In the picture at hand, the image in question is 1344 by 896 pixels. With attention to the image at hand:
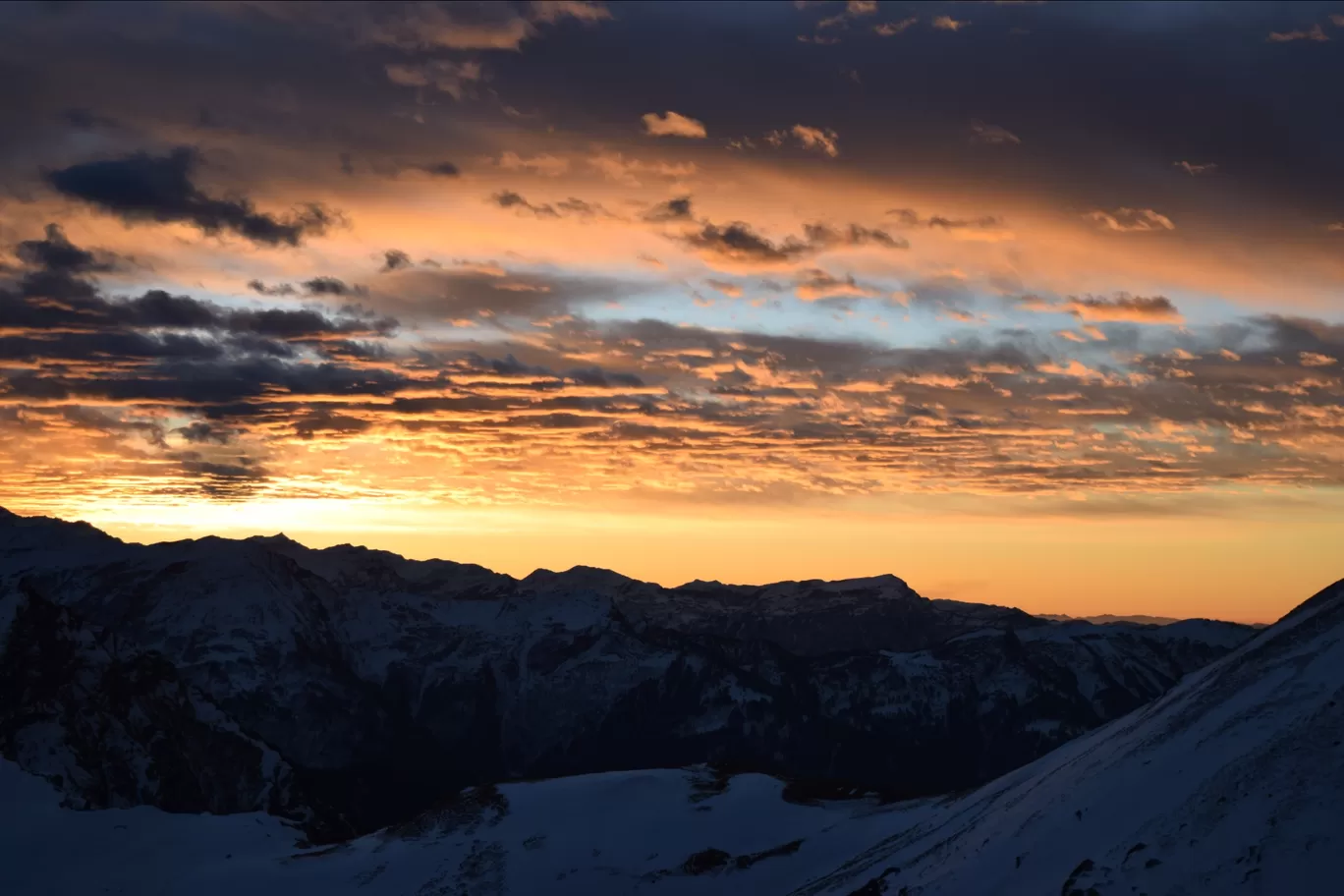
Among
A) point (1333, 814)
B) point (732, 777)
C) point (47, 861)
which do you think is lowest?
point (47, 861)

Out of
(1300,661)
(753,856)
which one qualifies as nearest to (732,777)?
(753,856)

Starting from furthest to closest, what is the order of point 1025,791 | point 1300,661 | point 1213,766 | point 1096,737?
point 1096,737 → point 1025,791 → point 1300,661 → point 1213,766

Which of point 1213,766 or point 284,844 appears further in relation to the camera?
point 284,844

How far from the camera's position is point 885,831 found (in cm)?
11475

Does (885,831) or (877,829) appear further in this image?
(877,829)

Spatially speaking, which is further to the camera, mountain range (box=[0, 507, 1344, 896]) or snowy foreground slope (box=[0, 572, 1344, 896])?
mountain range (box=[0, 507, 1344, 896])

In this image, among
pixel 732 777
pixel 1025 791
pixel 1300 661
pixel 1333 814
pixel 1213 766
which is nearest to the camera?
pixel 1333 814

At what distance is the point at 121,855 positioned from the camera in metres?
132

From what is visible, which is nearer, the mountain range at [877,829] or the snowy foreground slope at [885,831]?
the snowy foreground slope at [885,831]

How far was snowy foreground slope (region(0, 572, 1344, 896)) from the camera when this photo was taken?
6288 centimetres

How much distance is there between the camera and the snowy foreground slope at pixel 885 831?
62875 mm

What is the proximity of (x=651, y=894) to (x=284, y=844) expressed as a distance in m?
45.3

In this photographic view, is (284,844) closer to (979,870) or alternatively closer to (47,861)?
(47,861)

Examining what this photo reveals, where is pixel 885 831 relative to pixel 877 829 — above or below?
above
